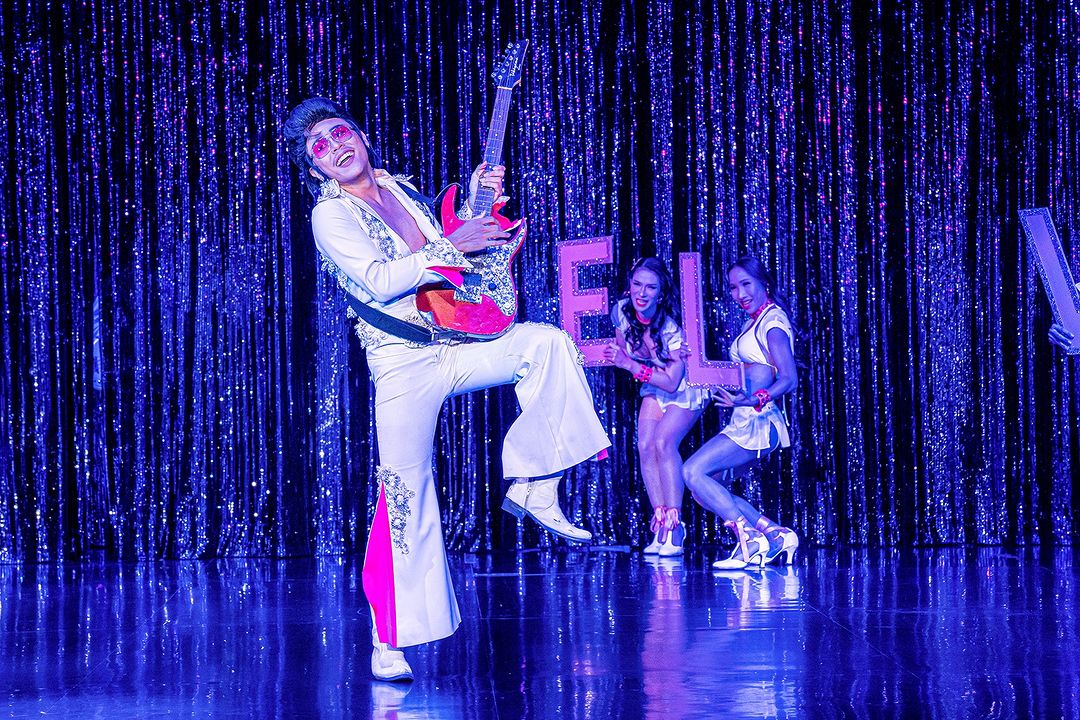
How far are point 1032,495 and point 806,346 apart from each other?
1.59 metres

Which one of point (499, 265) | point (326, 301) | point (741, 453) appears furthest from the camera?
point (326, 301)

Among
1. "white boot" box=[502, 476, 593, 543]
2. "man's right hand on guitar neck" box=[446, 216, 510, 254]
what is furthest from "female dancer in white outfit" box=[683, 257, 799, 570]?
"man's right hand on guitar neck" box=[446, 216, 510, 254]

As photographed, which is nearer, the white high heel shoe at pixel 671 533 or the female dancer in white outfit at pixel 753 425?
the female dancer in white outfit at pixel 753 425

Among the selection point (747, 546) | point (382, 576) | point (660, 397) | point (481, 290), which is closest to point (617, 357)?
point (660, 397)

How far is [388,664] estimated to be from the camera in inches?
131

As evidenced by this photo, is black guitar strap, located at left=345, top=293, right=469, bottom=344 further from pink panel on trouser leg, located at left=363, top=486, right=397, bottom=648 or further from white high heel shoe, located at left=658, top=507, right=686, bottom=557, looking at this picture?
white high heel shoe, located at left=658, top=507, right=686, bottom=557

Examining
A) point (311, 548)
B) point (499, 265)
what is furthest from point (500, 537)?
point (499, 265)

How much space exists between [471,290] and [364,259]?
0.31 meters

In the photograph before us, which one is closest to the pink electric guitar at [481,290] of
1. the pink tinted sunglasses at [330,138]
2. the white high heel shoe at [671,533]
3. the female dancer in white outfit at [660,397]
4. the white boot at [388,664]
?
the pink tinted sunglasses at [330,138]

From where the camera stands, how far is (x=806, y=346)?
7.68 meters

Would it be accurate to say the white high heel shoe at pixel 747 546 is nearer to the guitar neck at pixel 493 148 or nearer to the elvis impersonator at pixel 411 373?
the elvis impersonator at pixel 411 373

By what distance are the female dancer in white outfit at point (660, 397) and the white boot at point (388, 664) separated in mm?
3537

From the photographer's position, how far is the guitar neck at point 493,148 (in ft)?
11.9

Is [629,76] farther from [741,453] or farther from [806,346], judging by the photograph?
[741,453]
